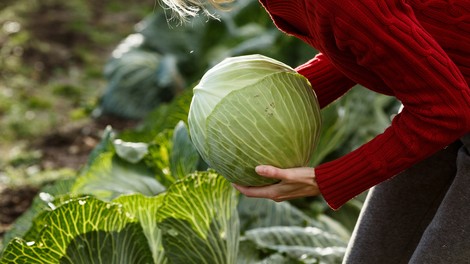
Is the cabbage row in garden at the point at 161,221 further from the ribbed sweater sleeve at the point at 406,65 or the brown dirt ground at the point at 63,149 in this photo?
the brown dirt ground at the point at 63,149

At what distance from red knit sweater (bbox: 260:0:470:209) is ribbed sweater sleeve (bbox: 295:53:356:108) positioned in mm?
329

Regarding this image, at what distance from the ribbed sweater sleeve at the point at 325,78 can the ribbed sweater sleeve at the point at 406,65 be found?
46cm

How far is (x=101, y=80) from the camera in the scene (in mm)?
7102

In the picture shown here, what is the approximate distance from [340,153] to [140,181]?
127cm

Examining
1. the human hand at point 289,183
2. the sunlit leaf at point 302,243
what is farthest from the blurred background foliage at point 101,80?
the human hand at point 289,183

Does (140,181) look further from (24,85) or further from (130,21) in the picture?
(130,21)

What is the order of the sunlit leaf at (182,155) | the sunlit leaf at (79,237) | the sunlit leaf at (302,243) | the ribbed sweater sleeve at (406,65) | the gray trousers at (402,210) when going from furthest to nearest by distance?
1. the sunlit leaf at (182,155)
2. the sunlit leaf at (302,243)
3. the sunlit leaf at (79,237)
4. the gray trousers at (402,210)
5. the ribbed sweater sleeve at (406,65)

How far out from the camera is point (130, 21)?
336 inches

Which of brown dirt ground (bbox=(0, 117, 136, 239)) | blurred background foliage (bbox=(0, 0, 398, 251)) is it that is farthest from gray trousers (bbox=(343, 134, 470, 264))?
brown dirt ground (bbox=(0, 117, 136, 239))

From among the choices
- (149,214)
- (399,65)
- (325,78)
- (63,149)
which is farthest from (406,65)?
(63,149)

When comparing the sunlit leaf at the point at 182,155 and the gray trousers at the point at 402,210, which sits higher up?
the gray trousers at the point at 402,210

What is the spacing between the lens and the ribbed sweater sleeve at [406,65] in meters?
1.92

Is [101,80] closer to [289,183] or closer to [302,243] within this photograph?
[302,243]

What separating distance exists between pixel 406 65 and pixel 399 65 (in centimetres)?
2
